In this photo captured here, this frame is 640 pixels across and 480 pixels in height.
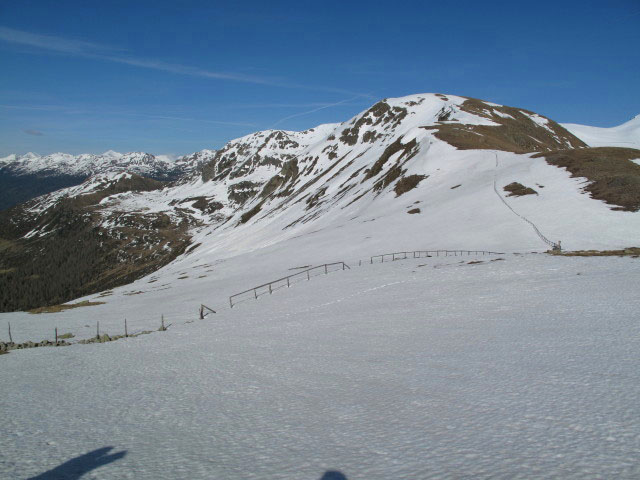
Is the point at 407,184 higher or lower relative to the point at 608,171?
higher

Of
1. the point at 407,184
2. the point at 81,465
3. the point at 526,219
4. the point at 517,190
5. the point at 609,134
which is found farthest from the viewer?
the point at 609,134

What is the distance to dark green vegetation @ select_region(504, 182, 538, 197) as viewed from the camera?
167 feet

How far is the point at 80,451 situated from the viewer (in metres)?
8.57

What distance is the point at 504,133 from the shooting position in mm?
108375

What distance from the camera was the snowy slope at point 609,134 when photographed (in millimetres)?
151625

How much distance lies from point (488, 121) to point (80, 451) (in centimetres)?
12895

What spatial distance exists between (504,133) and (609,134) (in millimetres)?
111502

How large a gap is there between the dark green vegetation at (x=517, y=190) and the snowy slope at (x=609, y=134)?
122568 mm

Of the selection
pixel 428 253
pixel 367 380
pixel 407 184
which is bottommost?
pixel 367 380

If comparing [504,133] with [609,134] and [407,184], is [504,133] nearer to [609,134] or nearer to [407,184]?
[407,184]

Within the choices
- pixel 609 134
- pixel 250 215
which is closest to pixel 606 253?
pixel 250 215

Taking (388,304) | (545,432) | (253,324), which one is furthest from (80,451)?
(388,304)

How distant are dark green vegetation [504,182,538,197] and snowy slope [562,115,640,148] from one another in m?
123

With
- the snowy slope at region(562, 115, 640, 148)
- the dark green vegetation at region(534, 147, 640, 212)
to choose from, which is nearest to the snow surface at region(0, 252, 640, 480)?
the dark green vegetation at region(534, 147, 640, 212)
